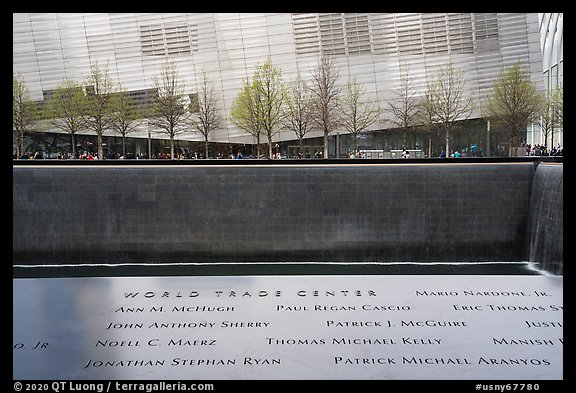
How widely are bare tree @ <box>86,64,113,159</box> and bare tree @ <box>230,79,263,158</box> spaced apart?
837 centimetres

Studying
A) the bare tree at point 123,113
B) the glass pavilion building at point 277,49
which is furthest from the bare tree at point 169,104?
the bare tree at point 123,113

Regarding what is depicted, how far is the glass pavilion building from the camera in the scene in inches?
1642

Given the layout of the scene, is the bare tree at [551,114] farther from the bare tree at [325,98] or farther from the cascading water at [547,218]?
the cascading water at [547,218]

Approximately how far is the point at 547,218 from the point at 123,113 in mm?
29153

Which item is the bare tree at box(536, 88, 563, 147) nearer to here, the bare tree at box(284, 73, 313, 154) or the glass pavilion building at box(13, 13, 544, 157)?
the glass pavilion building at box(13, 13, 544, 157)

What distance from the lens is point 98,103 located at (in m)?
39.4

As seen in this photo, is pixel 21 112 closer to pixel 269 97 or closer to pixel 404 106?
pixel 269 97

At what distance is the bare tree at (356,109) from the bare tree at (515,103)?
7.72 meters

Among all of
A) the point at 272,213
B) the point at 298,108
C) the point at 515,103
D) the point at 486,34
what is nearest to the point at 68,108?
the point at 298,108

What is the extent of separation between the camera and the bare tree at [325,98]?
3875 centimetres
